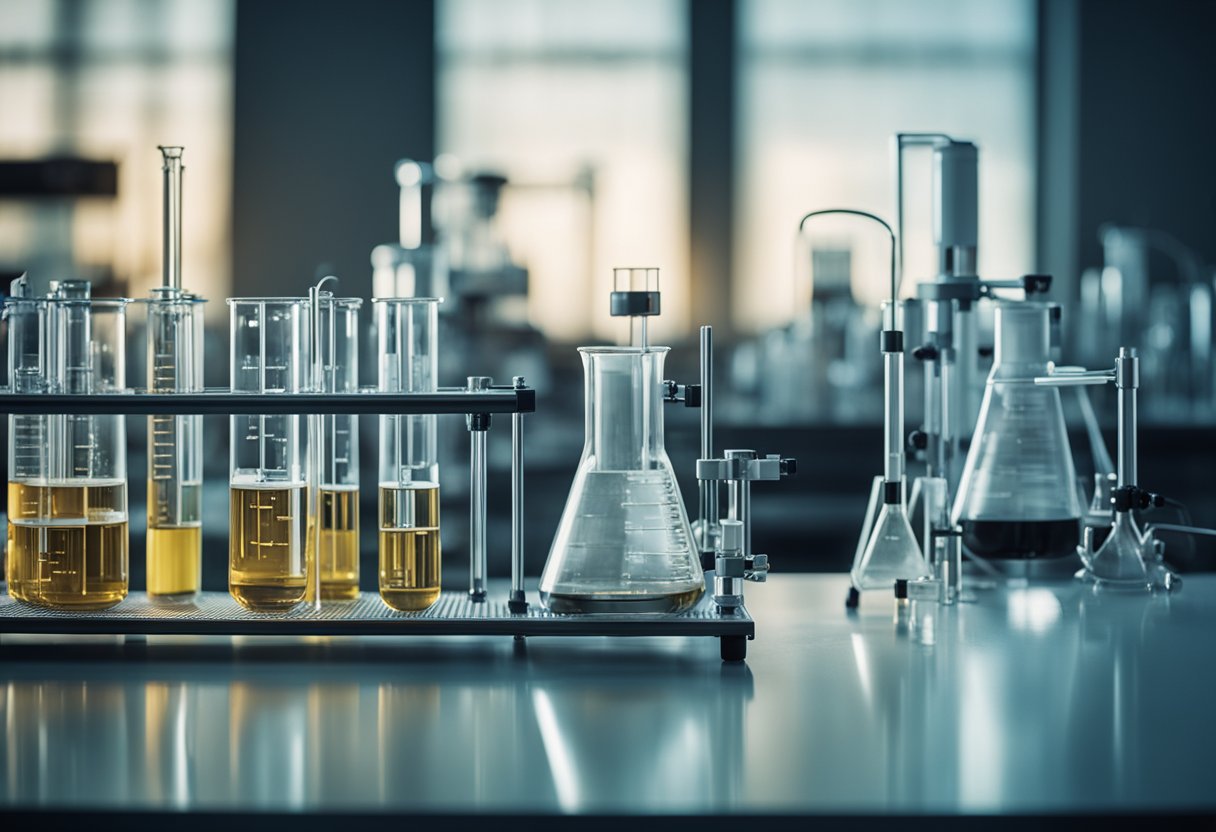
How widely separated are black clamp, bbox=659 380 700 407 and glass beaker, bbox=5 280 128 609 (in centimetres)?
45

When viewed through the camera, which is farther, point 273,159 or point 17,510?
point 273,159

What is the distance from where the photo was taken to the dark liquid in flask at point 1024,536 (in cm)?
134

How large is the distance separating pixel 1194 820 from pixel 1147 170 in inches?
203

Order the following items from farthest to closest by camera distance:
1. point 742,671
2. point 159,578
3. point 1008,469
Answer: point 1008,469
point 159,578
point 742,671

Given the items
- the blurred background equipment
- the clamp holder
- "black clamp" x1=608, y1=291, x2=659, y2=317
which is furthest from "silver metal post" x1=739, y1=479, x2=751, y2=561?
the blurred background equipment

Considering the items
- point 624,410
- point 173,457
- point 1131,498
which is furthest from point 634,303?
point 1131,498

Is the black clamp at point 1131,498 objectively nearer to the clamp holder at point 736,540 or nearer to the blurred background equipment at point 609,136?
the clamp holder at point 736,540

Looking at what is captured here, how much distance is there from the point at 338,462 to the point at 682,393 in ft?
0.97

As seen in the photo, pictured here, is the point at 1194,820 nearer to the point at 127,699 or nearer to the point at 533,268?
the point at 127,699

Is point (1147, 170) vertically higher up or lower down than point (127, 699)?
higher up

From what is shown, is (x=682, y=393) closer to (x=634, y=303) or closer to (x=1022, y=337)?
(x=634, y=303)

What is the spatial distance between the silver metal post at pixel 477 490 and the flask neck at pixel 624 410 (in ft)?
0.30

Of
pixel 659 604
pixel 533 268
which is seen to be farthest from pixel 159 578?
pixel 533 268

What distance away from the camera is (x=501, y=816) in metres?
0.71
